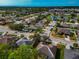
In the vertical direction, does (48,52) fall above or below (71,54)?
below

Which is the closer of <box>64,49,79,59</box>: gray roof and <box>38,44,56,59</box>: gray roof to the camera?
<box>64,49,79,59</box>: gray roof

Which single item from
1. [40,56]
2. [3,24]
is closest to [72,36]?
[40,56]

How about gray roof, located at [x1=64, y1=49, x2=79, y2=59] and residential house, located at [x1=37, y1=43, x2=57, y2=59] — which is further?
residential house, located at [x1=37, y1=43, x2=57, y2=59]

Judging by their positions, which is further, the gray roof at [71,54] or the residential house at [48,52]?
the residential house at [48,52]

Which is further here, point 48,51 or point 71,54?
point 48,51

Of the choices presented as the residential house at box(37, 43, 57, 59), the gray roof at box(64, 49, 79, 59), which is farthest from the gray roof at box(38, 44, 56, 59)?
the gray roof at box(64, 49, 79, 59)

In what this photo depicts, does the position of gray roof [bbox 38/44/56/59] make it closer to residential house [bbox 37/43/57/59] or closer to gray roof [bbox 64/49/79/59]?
residential house [bbox 37/43/57/59]

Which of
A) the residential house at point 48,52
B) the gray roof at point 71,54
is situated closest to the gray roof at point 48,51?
the residential house at point 48,52

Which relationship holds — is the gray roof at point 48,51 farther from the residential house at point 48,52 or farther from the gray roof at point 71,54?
the gray roof at point 71,54

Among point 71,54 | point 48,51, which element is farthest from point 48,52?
point 71,54

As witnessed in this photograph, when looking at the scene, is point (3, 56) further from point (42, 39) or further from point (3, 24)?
point (3, 24)

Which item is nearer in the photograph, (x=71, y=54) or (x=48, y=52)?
(x=71, y=54)

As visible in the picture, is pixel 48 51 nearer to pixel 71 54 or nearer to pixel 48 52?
pixel 48 52
